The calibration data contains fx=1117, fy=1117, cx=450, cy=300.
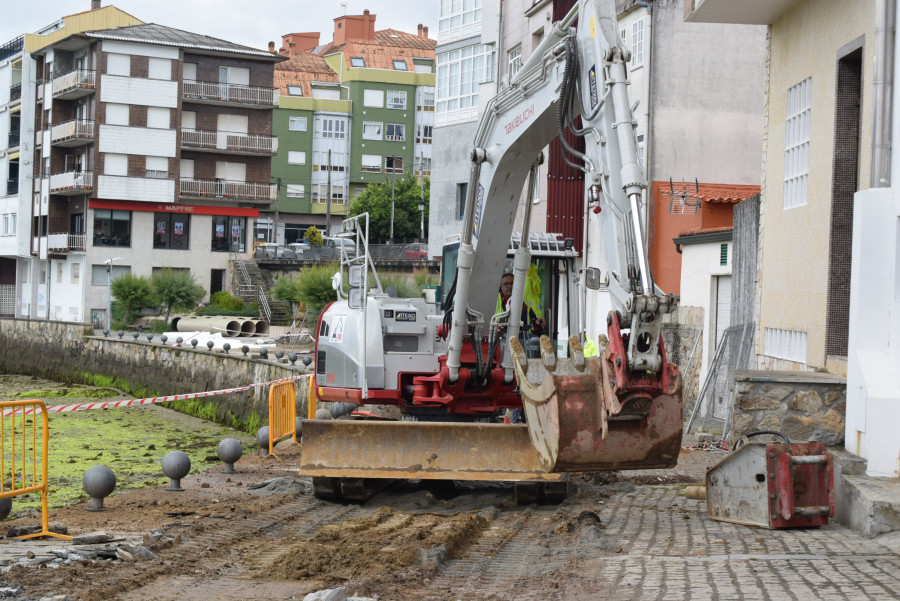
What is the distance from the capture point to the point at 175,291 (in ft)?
156

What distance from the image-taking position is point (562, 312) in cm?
1381

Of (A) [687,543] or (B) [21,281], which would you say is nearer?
(A) [687,543]

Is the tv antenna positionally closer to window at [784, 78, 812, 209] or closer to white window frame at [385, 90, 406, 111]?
window at [784, 78, 812, 209]

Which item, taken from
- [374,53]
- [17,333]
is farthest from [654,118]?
[374,53]

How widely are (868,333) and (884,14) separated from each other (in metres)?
2.96

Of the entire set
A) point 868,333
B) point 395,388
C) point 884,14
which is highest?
point 884,14

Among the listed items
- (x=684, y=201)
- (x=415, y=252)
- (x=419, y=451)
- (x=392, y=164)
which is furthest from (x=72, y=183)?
(x=419, y=451)

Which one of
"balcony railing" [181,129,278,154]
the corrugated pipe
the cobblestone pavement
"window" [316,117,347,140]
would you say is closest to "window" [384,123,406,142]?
"window" [316,117,347,140]

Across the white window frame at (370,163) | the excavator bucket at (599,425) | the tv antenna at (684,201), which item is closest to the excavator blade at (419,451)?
the excavator bucket at (599,425)

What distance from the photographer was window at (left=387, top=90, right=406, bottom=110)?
7775 cm

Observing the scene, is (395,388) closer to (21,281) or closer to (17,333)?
(17,333)

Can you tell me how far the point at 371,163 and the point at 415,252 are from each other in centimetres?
1944

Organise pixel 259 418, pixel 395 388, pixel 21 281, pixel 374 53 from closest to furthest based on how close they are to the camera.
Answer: pixel 395 388, pixel 259 418, pixel 21 281, pixel 374 53

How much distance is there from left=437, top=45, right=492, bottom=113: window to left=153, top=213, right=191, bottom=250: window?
22437 millimetres
